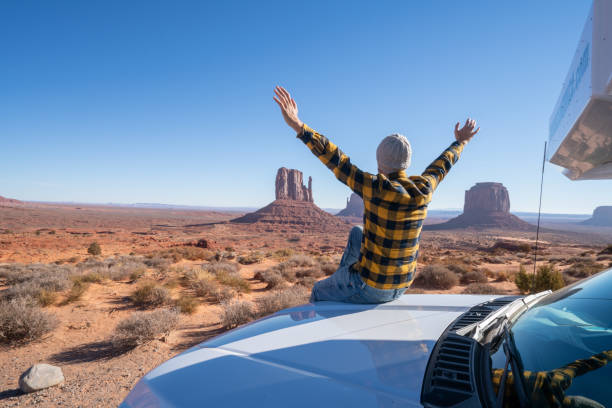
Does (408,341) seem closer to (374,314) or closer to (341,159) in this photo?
(374,314)

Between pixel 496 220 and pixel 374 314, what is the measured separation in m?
106

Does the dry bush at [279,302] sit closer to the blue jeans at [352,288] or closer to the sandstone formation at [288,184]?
the blue jeans at [352,288]

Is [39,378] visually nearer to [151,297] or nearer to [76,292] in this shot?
[151,297]

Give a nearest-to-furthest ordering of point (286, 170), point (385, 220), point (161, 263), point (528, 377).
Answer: point (528, 377) → point (385, 220) → point (161, 263) → point (286, 170)

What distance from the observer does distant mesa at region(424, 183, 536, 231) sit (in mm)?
89188

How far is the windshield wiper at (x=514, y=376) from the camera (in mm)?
829

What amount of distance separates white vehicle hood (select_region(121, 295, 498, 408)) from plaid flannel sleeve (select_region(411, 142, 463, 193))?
767mm

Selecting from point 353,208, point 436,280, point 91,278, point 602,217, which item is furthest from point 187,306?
point 602,217

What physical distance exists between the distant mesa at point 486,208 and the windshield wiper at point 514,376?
95808 millimetres

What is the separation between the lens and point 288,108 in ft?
5.71

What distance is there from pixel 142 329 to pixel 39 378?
1185 millimetres

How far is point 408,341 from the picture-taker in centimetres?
131

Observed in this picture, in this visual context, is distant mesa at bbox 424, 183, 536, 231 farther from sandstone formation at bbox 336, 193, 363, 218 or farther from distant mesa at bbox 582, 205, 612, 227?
distant mesa at bbox 582, 205, 612, 227

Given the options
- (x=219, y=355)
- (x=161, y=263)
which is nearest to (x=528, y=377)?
(x=219, y=355)
